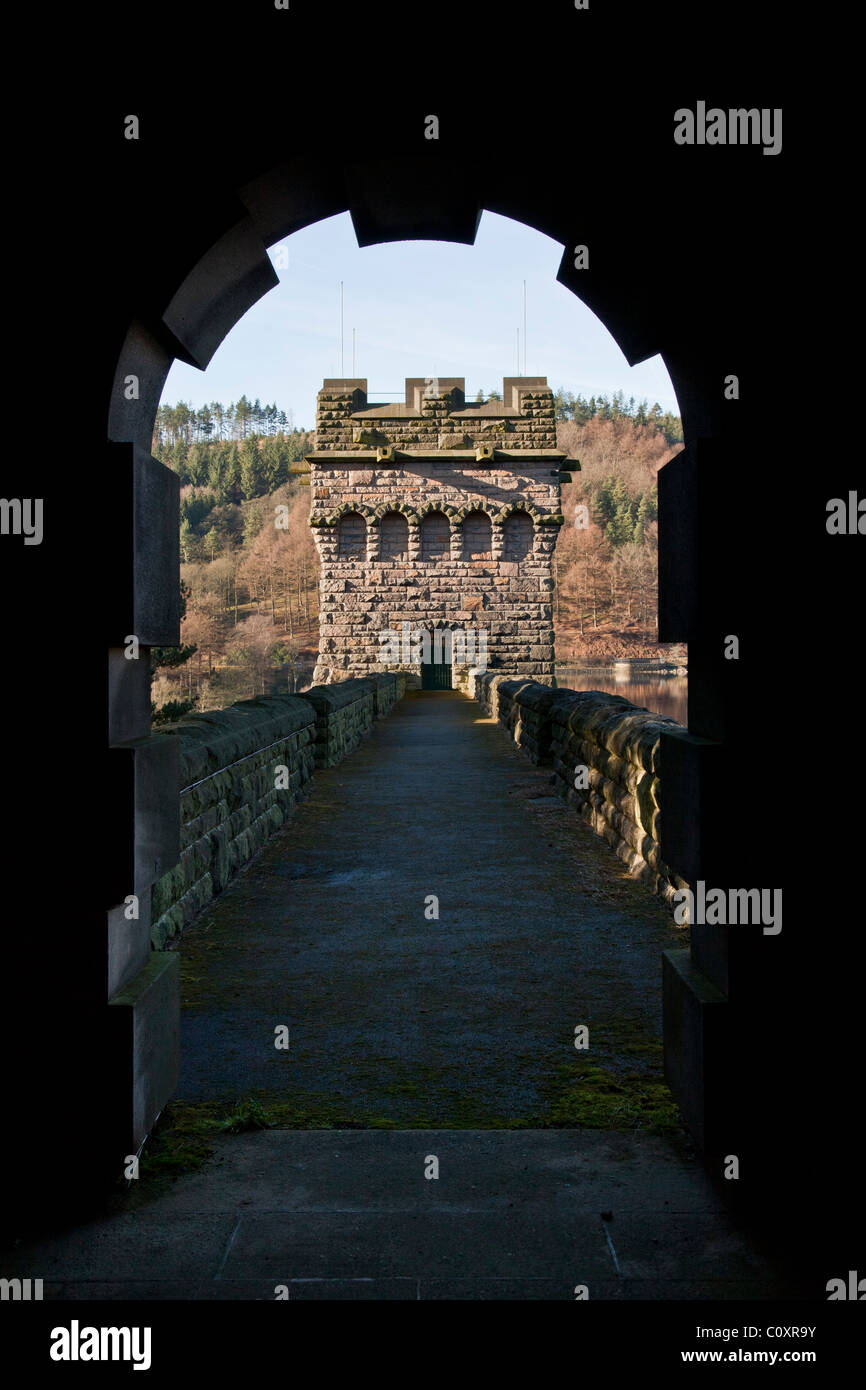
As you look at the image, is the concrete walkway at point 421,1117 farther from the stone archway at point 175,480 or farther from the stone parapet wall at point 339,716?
the stone parapet wall at point 339,716

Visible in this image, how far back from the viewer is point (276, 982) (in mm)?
4465

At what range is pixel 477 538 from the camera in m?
28.3

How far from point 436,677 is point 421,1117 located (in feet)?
95.8

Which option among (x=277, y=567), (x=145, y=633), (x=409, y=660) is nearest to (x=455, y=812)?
(x=145, y=633)

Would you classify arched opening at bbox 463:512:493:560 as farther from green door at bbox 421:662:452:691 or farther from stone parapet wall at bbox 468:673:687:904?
stone parapet wall at bbox 468:673:687:904

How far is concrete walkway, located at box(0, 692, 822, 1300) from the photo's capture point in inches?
85.3

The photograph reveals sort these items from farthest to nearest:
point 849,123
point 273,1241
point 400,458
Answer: point 400,458 < point 849,123 < point 273,1241

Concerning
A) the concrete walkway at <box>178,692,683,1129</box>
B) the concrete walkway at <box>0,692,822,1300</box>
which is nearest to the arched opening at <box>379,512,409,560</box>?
the concrete walkway at <box>178,692,683,1129</box>

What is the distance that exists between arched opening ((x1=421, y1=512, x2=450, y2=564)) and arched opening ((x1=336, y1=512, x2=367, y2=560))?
175 cm

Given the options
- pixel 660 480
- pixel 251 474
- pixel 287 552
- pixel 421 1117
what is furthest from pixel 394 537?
pixel 251 474

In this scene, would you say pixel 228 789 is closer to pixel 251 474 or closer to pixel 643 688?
pixel 643 688

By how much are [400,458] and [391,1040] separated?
25.5 m
